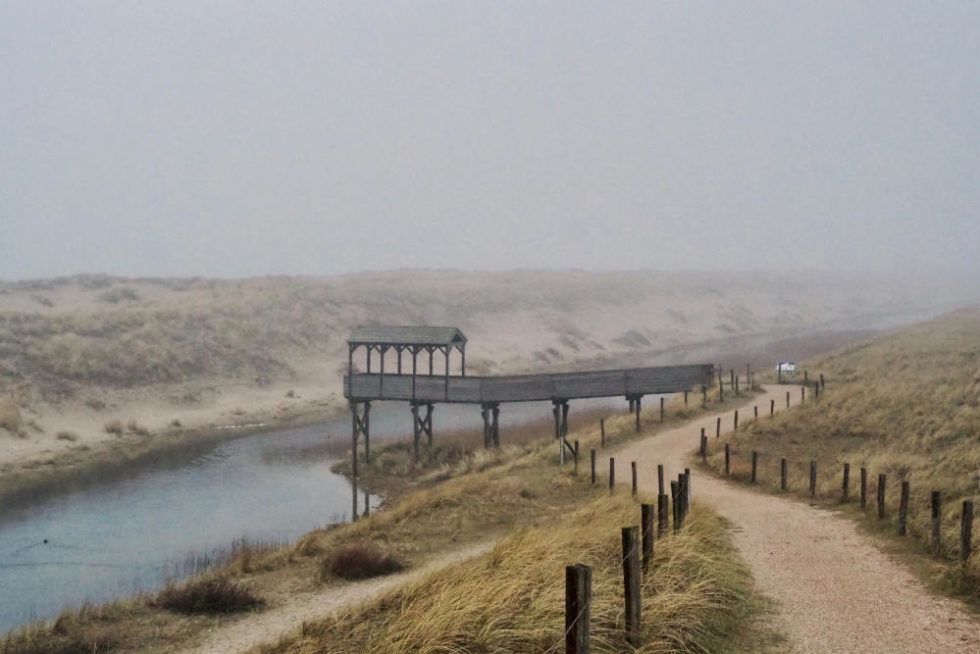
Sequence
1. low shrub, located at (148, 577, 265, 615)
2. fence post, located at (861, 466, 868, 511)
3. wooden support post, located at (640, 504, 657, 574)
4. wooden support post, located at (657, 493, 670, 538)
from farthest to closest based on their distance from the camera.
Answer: fence post, located at (861, 466, 868, 511)
low shrub, located at (148, 577, 265, 615)
wooden support post, located at (657, 493, 670, 538)
wooden support post, located at (640, 504, 657, 574)

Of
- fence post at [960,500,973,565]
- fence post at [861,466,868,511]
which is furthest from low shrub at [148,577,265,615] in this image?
fence post at [861,466,868,511]

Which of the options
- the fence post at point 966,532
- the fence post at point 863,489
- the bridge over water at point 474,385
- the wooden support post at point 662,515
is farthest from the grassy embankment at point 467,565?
the bridge over water at point 474,385

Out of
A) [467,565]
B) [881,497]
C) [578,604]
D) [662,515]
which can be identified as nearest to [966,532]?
[881,497]

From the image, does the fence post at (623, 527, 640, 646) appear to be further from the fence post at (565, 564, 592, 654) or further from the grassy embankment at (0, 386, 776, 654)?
the fence post at (565, 564, 592, 654)

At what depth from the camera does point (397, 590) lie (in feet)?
43.0

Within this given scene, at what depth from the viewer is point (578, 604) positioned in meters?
7.58

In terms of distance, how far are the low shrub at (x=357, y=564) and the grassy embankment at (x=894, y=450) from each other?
8.64 m

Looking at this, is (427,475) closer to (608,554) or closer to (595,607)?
(608,554)

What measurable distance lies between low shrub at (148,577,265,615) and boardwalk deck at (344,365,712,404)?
2212cm

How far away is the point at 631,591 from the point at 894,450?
16627 millimetres

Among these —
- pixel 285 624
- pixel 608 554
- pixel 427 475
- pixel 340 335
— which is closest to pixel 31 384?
pixel 427 475

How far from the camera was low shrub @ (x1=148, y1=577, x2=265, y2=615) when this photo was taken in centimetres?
1398

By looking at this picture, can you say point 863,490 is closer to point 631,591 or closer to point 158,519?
point 631,591

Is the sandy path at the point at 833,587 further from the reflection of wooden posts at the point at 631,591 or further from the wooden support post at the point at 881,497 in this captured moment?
the reflection of wooden posts at the point at 631,591
